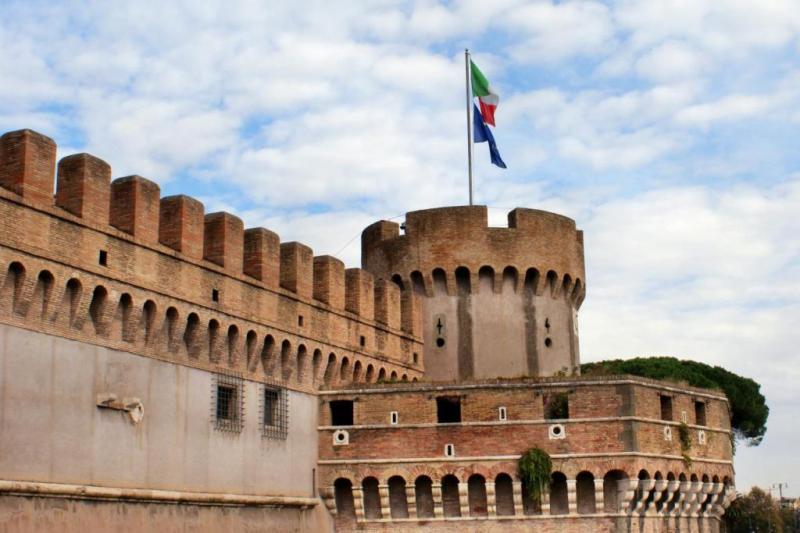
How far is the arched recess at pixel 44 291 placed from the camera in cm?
2072

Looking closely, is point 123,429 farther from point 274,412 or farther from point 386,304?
point 386,304

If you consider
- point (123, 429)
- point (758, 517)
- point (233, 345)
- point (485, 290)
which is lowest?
point (758, 517)

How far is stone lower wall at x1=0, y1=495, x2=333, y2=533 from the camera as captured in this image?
64.5ft

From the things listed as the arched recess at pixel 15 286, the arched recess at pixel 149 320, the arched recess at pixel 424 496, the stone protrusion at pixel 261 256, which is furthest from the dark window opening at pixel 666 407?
the arched recess at pixel 15 286

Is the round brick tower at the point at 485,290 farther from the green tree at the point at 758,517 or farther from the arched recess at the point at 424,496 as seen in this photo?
the green tree at the point at 758,517

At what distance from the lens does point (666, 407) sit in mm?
29766

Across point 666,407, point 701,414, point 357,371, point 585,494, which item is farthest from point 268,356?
point 701,414

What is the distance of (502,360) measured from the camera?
3475 cm

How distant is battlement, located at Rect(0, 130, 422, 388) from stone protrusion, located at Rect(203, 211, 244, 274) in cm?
2

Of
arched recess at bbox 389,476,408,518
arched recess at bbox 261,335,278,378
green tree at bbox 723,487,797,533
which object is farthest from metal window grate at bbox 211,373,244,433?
green tree at bbox 723,487,797,533

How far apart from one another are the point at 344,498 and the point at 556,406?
605 cm

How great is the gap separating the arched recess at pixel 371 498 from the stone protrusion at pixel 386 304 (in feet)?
17.7

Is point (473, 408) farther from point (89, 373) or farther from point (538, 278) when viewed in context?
point (89, 373)

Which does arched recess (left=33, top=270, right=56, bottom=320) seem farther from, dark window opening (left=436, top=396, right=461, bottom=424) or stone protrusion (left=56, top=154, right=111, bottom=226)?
dark window opening (left=436, top=396, right=461, bottom=424)
